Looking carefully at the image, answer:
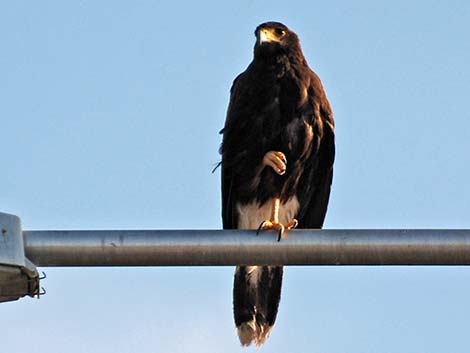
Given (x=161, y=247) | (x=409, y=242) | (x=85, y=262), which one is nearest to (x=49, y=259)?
(x=85, y=262)

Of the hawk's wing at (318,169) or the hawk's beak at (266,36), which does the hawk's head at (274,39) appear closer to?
the hawk's beak at (266,36)

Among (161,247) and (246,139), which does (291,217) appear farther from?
(161,247)

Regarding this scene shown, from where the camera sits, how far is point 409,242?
378 centimetres

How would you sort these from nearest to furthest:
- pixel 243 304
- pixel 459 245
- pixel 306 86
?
1. pixel 459 245
2. pixel 243 304
3. pixel 306 86

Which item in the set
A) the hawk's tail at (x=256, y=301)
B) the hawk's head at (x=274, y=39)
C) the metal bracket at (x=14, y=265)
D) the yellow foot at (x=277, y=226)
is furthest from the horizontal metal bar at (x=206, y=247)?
the hawk's head at (x=274, y=39)

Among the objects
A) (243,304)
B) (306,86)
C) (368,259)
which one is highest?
(306,86)

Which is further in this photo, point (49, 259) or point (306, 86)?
point (306, 86)

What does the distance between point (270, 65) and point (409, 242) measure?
3531mm

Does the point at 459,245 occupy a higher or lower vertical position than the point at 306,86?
lower

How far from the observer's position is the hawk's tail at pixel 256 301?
6.29 metres

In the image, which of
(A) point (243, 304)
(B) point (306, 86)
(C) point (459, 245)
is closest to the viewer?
(C) point (459, 245)

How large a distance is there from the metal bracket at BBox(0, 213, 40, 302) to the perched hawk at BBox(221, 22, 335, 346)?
115 inches

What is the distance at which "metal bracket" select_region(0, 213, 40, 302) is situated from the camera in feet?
11.8

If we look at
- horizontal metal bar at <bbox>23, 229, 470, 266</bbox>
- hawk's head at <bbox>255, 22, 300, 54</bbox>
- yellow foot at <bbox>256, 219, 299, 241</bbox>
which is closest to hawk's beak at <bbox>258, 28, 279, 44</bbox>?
hawk's head at <bbox>255, 22, 300, 54</bbox>
